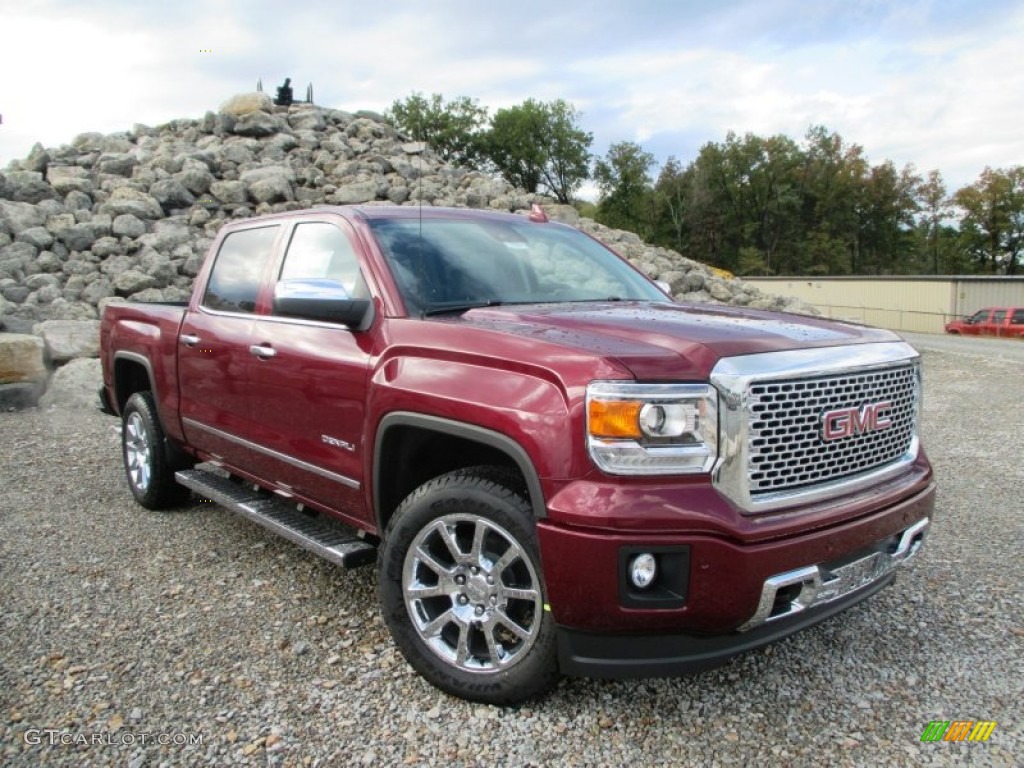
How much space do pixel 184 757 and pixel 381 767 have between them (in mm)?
668

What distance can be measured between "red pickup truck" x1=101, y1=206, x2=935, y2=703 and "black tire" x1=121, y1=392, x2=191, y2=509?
4.39 feet

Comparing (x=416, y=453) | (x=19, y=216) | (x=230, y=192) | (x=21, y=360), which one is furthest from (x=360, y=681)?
(x=230, y=192)

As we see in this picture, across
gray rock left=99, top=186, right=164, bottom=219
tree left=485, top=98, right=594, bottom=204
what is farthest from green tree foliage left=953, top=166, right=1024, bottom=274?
gray rock left=99, top=186, right=164, bottom=219

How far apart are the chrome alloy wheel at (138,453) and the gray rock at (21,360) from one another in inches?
188

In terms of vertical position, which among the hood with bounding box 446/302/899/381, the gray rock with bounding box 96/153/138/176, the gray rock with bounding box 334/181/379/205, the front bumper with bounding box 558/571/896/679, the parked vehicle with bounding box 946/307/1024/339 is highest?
the gray rock with bounding box 96/153/138/176

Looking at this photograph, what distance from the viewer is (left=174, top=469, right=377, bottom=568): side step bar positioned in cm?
353

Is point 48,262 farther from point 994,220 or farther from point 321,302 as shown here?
point 994,220

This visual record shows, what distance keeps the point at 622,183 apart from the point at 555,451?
6967cm

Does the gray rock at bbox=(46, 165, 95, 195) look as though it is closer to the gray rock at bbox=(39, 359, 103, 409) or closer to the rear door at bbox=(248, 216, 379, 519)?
the gray rock at bbox=(39, 359, 103, 409)

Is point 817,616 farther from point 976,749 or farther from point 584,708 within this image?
point 584,708

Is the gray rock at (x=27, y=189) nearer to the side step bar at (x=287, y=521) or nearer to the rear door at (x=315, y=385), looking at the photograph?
the side step bar at (x=287, y=521)

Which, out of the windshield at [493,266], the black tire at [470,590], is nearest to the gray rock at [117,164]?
the windshield at [493,266]

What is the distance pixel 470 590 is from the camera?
10.00ft

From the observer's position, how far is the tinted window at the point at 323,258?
3809 mm
